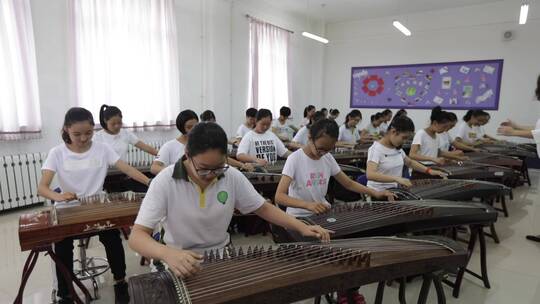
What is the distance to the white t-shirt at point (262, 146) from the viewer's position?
3674 millimetres

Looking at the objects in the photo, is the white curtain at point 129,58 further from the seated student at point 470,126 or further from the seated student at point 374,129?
the seated student at point 470,126

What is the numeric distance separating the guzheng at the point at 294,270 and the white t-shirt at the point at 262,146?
2.18 meters

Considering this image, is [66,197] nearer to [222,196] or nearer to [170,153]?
[170,153]

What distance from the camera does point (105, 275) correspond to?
2637 mm

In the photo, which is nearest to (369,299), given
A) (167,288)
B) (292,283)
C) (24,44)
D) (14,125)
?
(292,283)

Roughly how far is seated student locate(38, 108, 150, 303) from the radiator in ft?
5.25

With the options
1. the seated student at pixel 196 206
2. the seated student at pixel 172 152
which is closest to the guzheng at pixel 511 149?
the seated student at pixel 172 152

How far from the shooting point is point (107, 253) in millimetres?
2166

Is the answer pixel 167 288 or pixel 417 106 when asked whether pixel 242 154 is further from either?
pixel 417 106

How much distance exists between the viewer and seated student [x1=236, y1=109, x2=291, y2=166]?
3.65 metres

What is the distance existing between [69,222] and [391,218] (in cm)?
175

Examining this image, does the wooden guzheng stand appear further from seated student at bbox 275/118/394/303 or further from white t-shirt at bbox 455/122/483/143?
white t-shirt at bbox 455/122/483/143

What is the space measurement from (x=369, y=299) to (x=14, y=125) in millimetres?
4329

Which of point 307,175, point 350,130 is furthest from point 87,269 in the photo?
point 350,130
